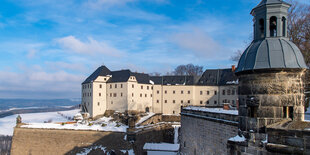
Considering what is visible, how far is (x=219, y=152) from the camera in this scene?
12.5 metres

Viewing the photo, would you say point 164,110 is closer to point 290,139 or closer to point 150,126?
point 150,126

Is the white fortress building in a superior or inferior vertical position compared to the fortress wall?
superior

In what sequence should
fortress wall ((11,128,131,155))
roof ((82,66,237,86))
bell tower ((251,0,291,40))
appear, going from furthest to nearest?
roof ((82,66,237,86))
fortress wall ((11,128,131,155))
bell tower ((251,0,291,40))

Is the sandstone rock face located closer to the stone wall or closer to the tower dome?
the tower dome

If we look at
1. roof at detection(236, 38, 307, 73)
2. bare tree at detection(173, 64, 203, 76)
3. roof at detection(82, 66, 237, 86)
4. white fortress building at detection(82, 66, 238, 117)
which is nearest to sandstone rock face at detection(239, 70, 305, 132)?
roof at detection(236, 38, 307, 73)

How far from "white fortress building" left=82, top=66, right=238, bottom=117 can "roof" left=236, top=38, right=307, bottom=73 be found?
3726 centimetres

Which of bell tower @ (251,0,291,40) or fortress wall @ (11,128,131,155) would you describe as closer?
bell tower @ (251,0,291,40)

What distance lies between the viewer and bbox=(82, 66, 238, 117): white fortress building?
142 ft

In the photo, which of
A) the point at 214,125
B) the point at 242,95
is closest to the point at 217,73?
the point at 214,125

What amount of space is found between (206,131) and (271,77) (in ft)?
29.8

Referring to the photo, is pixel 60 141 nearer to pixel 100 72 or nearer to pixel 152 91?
pixel 100 72

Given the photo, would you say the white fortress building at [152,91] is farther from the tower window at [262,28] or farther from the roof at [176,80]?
the tower window at [262,28]

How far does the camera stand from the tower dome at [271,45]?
5902mm

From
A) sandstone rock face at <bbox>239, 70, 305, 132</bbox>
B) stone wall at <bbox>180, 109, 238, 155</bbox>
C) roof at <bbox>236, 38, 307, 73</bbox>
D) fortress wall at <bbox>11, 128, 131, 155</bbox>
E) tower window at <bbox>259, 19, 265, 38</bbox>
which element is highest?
tower window at <bbox>259, 19, 265, 38</bbox>
